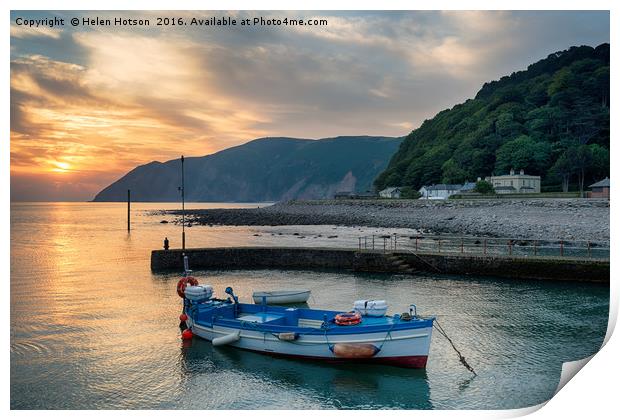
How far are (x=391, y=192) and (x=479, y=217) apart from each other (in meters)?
51.3

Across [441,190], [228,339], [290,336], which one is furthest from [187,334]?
[441,190]

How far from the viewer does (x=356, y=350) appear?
40.7ft

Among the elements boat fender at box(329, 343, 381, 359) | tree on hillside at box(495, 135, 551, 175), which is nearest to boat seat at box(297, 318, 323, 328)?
boat fender at box(329, 343, 381, 359)

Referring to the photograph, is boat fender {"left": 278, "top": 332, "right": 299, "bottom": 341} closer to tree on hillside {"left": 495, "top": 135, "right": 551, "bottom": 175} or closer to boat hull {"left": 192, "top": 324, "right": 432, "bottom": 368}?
boat hull {"left": 192, "top": 324, "right": 432, "bottom": 368}

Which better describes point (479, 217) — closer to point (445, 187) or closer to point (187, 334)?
point (445, 187)

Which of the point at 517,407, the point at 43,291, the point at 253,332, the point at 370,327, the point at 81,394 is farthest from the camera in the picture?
the point at 43,291

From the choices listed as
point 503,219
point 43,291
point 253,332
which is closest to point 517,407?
point 253,332

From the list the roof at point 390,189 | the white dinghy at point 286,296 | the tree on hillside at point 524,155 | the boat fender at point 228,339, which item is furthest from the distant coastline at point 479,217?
the boat fender at point 228,339

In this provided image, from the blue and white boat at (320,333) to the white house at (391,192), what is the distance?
90067mm

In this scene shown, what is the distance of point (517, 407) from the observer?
10406 mm

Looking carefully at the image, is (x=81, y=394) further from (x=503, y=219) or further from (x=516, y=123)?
(x=516, y=123)

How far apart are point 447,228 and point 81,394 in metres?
46.1

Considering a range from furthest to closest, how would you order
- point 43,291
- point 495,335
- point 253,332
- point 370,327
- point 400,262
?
1. point 400,262
2. point 43,291
3. point 495,335
4. point 253,332
5. point 370,327

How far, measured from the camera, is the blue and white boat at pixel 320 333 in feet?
40.1
